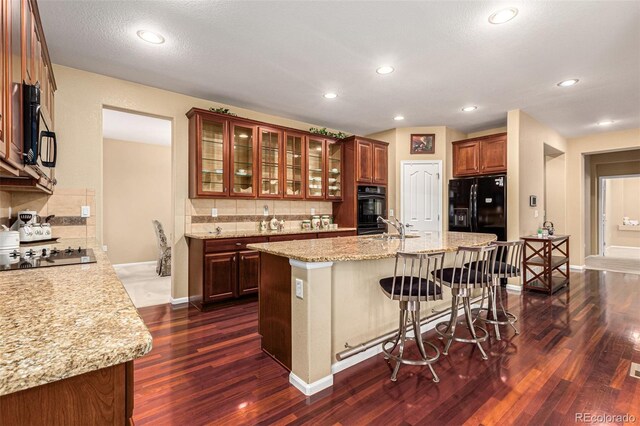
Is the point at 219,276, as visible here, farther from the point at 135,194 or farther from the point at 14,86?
the point at 135,194

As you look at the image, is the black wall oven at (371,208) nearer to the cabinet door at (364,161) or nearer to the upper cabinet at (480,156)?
the cabinet door at (364,161)

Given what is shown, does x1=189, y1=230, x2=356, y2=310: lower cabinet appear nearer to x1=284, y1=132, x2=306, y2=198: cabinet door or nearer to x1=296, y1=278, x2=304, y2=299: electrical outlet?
x1=284, y1=132, x2=306, y2=198: cabinet door

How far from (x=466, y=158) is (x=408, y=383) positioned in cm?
447

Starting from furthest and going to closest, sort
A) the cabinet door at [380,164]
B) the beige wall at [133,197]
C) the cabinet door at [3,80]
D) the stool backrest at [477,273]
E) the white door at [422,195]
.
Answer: the beige wall at [133,197] < the white door at [422,195] < the cabinet door at [380,164] < the stool backrest at [477,273] < the cabinet door at [3,80]

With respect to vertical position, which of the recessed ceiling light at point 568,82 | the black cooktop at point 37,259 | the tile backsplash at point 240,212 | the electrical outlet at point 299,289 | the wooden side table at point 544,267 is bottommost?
the wooden side table at point 544,267

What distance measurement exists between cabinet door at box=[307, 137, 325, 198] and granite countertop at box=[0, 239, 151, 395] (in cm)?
385

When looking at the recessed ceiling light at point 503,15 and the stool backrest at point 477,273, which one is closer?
the recessed ceiling light at point 503,15

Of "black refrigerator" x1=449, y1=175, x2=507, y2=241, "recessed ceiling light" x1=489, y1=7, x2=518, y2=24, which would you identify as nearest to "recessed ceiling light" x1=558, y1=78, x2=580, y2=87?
"black refrigerator" x1=449, y1=175, x2=507, y2=241

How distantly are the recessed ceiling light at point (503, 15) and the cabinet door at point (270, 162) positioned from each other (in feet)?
9.71

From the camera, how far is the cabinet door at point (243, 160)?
13.8 feet

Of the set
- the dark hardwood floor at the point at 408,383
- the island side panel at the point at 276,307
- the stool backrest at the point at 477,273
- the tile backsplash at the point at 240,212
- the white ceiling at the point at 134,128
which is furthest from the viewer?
the white ceiling at the point at 134,128

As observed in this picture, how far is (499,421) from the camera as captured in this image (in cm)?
177

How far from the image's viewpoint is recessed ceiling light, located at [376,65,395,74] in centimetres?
327

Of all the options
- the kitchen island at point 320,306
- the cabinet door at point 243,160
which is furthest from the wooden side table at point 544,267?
the cabinet door at point 243,160
